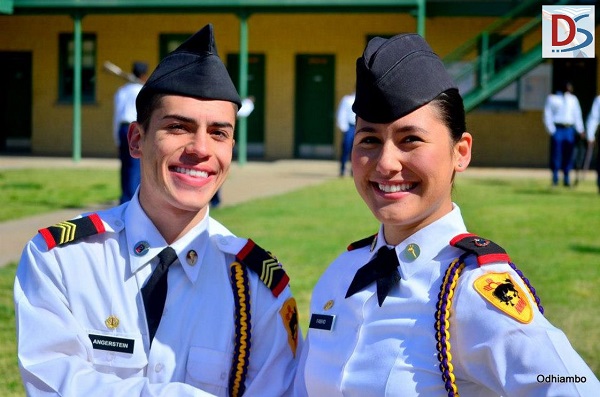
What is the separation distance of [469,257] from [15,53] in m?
29.1

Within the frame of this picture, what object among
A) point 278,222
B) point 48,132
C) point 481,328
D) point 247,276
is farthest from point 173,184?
point 48,132

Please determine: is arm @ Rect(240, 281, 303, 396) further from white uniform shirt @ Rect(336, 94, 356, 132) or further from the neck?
white uniform shirt @ Rect(336, 94, 356, 132)

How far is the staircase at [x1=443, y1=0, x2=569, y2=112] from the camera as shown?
23.7 meters

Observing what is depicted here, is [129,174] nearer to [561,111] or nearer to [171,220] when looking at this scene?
[561,111]

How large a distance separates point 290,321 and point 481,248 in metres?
0.79

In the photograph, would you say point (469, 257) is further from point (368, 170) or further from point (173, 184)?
point (173, 184)

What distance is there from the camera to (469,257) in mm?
2586

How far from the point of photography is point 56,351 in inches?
114

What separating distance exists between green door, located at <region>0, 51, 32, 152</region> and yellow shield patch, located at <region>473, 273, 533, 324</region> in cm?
2896

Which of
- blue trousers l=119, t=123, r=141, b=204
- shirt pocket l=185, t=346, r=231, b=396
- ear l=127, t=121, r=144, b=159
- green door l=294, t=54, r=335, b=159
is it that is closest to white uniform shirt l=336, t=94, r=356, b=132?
green door l=294, t=54, r=335, b=159

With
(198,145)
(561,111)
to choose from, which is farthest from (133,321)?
(561,111)

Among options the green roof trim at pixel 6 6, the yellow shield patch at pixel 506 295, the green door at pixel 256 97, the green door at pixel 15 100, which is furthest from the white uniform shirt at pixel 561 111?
the yellow shield patch at pixel 506 295

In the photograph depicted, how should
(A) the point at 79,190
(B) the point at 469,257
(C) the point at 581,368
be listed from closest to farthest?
(C) the point at 581,368, (B) the point at 469,257, (A) the point at 79,190

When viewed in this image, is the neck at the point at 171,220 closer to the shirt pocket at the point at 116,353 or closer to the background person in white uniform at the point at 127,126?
the shirt pocket at the point at 116,353
